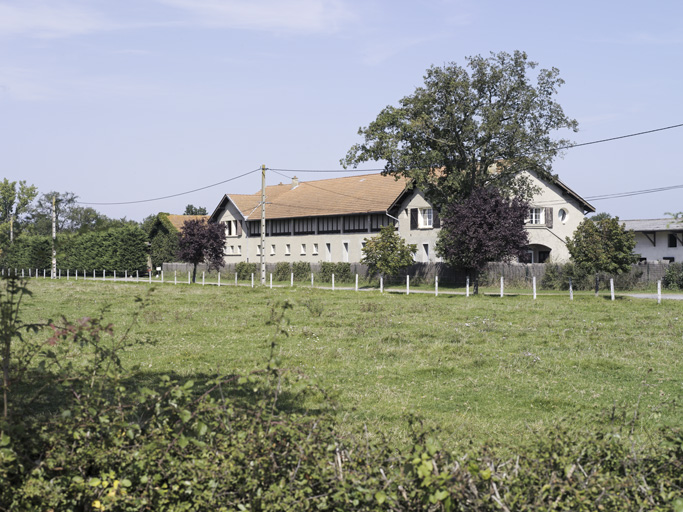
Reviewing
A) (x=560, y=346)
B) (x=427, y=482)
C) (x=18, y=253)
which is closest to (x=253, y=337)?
(x=560, y=346)

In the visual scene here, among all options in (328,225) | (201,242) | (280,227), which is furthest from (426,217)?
(280,227)

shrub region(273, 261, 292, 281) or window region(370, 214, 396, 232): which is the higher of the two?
window region(370, 214, 396, 232)

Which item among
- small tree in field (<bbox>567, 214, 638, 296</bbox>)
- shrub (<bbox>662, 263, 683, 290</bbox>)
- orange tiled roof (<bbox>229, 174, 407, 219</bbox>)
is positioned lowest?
shrub (<bbox>662, 263, 683, 290</bbox>)

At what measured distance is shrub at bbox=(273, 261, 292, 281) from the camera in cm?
5992

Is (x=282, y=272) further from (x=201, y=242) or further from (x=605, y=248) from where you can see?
(x=605, y=248)

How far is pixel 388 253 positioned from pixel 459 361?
34.2 metres

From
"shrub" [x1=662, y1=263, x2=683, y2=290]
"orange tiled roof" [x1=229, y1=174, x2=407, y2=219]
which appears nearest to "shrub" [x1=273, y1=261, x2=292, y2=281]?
"orange tiled roof" [x1=229, y1=174, x2=407, y2=219]

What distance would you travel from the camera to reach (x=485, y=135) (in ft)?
138

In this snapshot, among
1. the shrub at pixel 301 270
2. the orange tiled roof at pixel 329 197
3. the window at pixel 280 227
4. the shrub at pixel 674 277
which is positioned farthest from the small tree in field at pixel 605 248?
the window at pixel 280 227

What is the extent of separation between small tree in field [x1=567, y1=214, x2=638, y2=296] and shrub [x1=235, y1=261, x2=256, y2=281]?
36625 mm

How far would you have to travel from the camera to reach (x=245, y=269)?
65.8 meters

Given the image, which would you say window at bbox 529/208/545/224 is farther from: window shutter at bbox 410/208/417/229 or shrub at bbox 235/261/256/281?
shrub at bbox 235/261/256/281

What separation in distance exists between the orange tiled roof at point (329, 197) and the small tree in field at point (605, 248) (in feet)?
78.8

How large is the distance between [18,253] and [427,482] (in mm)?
3845
